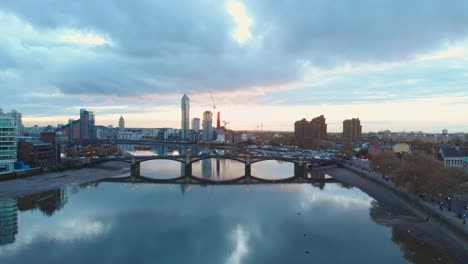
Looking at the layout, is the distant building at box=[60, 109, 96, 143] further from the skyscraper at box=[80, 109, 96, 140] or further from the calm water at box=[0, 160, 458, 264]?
the calm water at box=[0, 160, 458, 264]

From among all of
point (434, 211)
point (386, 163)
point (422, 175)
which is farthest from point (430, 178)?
point (386, 163)

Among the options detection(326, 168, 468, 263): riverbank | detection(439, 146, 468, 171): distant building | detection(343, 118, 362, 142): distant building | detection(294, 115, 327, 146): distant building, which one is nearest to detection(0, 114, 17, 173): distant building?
detection(326, 168, 468, 263): riverbank

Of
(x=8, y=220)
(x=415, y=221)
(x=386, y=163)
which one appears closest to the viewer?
(x=415, y=221)

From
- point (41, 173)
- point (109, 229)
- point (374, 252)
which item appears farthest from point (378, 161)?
point (41, 173)

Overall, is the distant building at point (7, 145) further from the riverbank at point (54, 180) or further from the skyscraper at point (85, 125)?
the skyscraper at point (85, 125)

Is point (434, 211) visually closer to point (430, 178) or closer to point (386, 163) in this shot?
point (430, 178)

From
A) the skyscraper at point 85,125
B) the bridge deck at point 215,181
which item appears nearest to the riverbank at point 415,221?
the bridge deck at point 215,181
